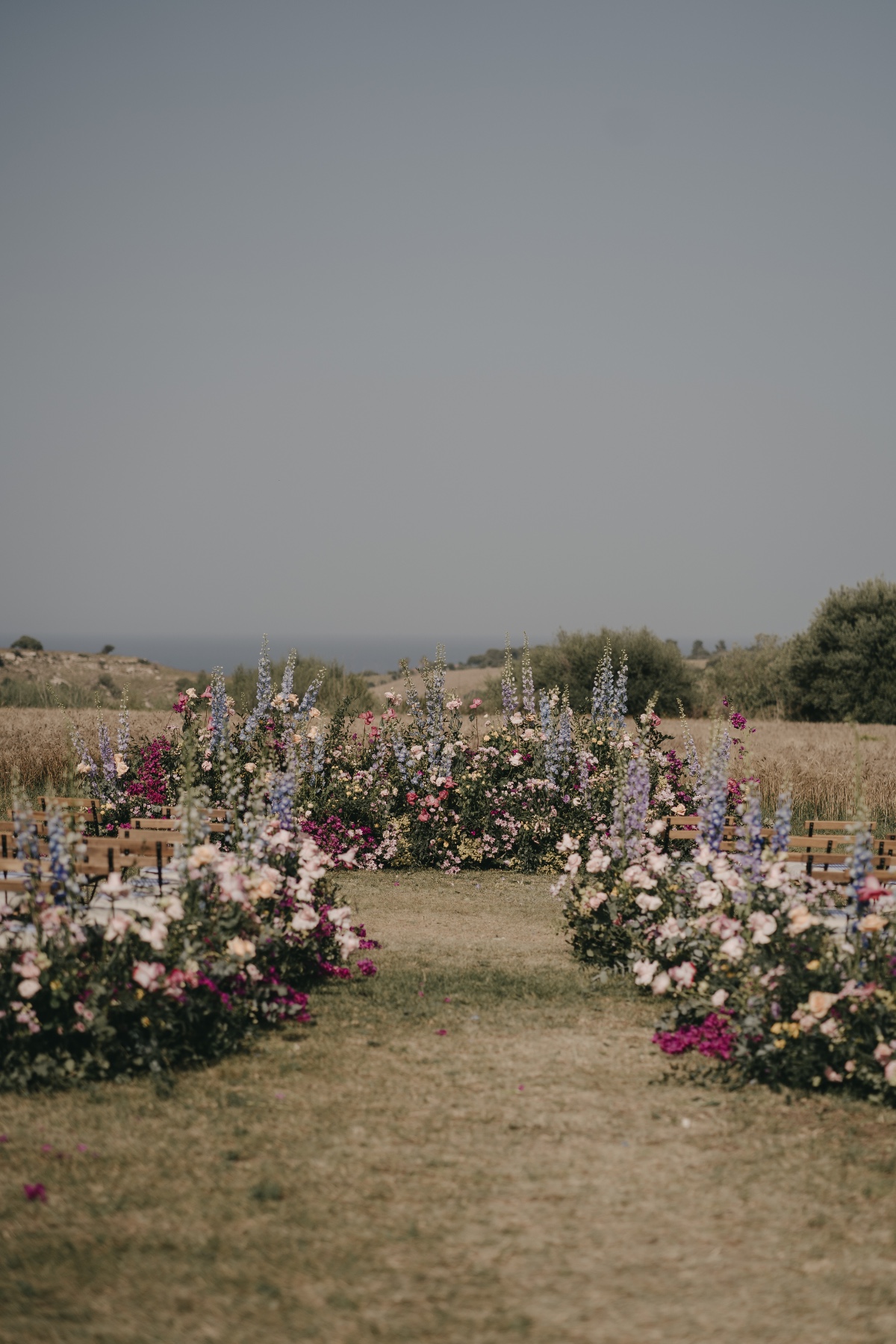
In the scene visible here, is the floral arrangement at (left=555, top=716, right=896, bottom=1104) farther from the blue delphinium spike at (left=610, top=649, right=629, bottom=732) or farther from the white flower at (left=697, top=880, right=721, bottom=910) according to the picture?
the blue delphinium spike at (left=610, top=649, right=629, bottom=732)

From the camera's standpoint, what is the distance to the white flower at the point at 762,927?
4.81 m

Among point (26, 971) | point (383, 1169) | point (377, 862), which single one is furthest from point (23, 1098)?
point (377, 862)

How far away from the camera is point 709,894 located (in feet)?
17.7

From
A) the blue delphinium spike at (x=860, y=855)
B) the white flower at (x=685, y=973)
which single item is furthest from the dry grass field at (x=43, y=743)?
the blue delphinium spike at (x=860, y=855)

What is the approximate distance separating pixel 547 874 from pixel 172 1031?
567 centimetres

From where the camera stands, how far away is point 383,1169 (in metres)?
3.78

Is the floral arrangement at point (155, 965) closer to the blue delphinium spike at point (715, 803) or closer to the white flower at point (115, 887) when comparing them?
the white flower at point (115, 887)

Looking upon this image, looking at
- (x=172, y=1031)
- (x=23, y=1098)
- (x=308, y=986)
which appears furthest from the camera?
(x=308, y=986)

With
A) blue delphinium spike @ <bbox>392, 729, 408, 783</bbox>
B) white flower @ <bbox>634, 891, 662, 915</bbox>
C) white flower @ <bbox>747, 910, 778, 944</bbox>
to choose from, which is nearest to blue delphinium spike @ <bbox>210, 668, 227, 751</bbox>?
blue delphinium spike @ <bbox>392, 729, 408, 783</bbox>

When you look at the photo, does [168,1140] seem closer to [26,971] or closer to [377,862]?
[26,971]

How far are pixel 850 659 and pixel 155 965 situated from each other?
2179 cm

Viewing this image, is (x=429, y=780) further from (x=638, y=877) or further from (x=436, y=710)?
(x=638, y=877)

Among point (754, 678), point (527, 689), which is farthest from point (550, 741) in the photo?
point (754, 678)

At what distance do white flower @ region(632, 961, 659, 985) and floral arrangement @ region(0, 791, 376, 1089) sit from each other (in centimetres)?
178
